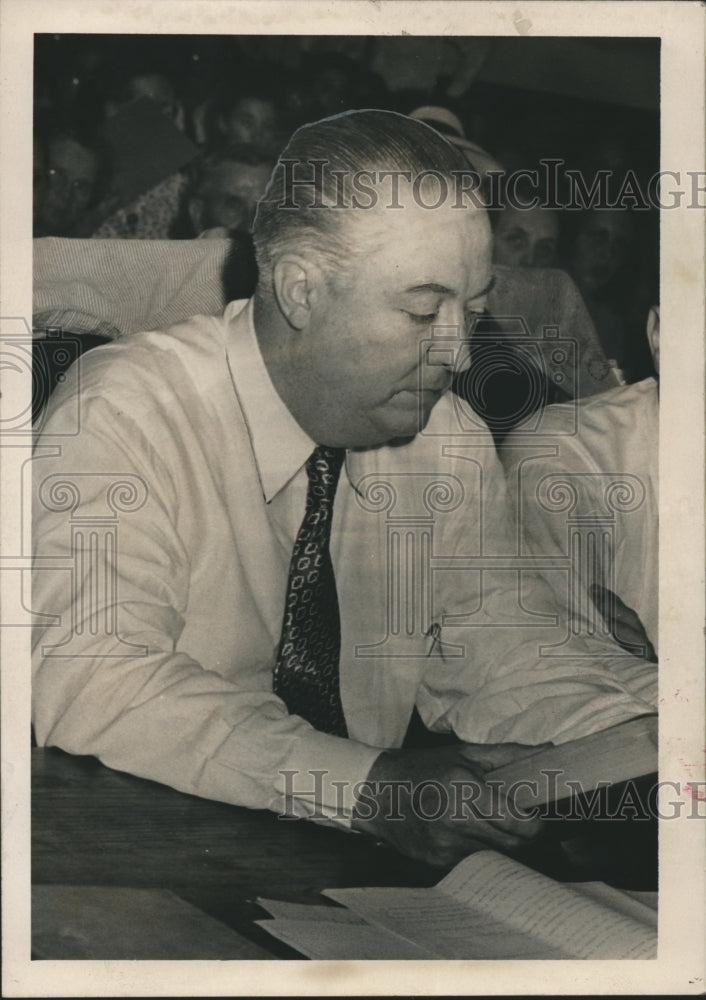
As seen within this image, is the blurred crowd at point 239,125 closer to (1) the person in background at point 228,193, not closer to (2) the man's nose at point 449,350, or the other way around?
(1) the person in background at point 228,193

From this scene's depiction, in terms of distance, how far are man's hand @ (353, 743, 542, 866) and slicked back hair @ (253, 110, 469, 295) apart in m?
1.17

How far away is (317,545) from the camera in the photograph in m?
3.03

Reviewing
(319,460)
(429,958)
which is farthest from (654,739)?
(319,460)

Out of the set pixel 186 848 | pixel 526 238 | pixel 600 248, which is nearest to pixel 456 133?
pixel 526 238

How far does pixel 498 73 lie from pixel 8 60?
1168 millimetres

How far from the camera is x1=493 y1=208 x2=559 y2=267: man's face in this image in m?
3.00

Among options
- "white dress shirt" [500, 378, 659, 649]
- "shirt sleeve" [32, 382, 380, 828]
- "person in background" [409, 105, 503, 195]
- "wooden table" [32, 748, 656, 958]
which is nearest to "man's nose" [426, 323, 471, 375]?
Answer: "white dress shirt" [500, 378, 659, 649]

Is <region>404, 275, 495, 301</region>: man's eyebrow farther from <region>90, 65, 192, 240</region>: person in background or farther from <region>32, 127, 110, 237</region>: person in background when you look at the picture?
<region>32, 127, 110, 237</region>: person in background

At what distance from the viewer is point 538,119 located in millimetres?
3037

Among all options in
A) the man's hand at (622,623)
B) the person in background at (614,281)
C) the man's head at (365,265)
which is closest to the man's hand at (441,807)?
the man's hand at (622,623)

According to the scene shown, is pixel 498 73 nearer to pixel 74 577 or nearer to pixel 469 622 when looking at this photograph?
pixel 469 622

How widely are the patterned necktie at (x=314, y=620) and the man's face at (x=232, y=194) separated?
0.57 m

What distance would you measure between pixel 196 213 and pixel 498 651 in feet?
4.12

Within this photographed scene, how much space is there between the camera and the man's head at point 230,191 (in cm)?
295
